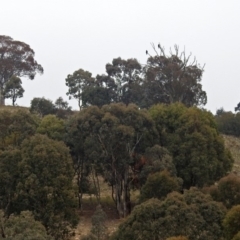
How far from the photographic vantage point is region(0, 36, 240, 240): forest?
1727 centimetres

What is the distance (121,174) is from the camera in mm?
25156

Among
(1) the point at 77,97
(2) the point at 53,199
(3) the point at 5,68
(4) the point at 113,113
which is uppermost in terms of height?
(3) the point at 5,68

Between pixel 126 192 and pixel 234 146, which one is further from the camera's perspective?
pixel 234 146

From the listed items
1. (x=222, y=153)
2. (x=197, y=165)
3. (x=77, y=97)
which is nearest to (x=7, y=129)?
(x=197, y=165)

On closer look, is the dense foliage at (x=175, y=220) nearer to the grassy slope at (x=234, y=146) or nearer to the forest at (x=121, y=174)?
the forest at (x=121, y=174)

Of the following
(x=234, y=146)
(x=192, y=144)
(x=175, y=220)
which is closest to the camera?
(x=175, y=220)

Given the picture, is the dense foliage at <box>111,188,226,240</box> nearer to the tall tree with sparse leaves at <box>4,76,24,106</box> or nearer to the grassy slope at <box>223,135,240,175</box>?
the grassy slope at <box>223,135,240,175</box>

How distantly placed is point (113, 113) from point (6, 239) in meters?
11.0

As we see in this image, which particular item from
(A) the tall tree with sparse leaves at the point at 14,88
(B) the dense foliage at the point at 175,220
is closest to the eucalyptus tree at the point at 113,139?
(B) the dense foliage at the point at 175,220

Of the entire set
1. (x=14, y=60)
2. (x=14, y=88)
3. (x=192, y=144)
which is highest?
(x=14, y=60)

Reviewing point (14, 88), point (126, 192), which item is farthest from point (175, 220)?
point (14, 88)

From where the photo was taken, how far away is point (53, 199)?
20.2 metres

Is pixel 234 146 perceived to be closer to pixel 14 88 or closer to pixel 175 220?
pixel 14 88

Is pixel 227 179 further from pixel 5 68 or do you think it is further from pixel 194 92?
pixel 5 68
